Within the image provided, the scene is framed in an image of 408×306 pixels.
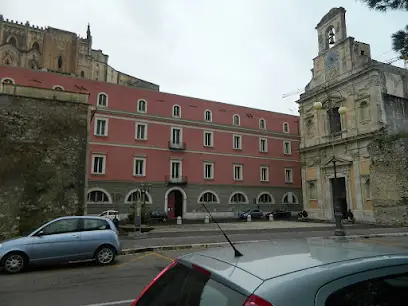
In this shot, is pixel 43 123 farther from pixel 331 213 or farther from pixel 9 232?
pixel 331 213

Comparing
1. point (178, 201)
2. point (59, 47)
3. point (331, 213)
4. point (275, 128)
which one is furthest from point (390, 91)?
point (59, 47)

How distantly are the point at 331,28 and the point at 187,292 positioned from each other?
123ft

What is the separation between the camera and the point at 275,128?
43.9 meters

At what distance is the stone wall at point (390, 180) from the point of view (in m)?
25.0

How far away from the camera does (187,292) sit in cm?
192

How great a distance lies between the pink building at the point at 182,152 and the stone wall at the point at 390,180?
16.0 m

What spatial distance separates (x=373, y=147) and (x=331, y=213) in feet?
24.6

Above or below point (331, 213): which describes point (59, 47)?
above

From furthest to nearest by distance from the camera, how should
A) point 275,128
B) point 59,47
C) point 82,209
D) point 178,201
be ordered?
1. point 59,47
2. point 275,128
3. point 178,201
4. point 82,209

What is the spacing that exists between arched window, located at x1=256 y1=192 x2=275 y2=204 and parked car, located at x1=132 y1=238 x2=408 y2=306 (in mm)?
39146

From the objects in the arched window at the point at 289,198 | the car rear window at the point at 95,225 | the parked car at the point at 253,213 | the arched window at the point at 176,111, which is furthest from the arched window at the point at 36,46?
the car rear window at the point at 95,225

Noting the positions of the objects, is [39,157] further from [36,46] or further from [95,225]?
[36,46]

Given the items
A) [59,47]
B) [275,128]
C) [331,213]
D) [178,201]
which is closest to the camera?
[331,213]

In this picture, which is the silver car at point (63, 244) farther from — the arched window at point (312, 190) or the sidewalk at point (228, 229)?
the arched window at point (312, 190)
